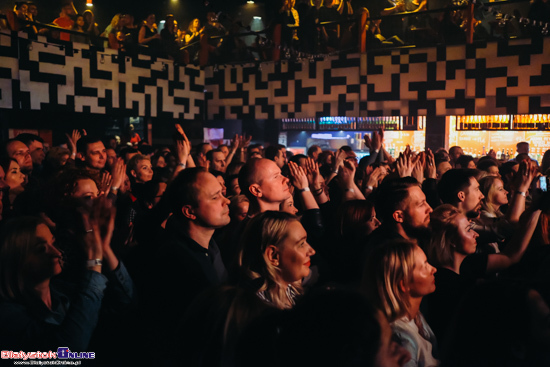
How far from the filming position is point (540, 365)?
118 cm

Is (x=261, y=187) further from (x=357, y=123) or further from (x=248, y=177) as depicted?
(x=357, y=123)

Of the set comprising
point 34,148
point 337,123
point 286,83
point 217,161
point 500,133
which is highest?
point 286,83

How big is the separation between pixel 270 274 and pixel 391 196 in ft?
3.95

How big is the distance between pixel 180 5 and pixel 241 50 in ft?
15.2

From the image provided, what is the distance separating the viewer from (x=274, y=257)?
7.02 feet

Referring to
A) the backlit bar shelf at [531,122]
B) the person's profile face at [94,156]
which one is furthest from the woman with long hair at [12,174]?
the backlit bar shelf at [531,122]

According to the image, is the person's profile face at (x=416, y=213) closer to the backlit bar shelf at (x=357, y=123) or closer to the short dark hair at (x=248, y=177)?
the short dark hair at (x=248, y=177)

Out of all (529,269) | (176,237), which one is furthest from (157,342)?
(529,269)

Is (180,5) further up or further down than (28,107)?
further up

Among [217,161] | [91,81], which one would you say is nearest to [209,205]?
[217,161]

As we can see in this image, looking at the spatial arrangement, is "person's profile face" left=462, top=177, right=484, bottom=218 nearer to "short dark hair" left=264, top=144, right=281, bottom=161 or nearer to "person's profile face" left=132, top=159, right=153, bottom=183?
"person's profile face" left=132, top=159, right=153, bottom=183

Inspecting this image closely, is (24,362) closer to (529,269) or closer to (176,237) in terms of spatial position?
(176,237)

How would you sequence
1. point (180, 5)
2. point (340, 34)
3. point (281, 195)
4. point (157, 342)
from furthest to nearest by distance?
point (180, 5) → point (340, 34) → point (281, 195) → point (157, 342)

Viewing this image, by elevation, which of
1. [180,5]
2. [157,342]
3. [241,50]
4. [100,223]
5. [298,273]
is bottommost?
[157,342]
